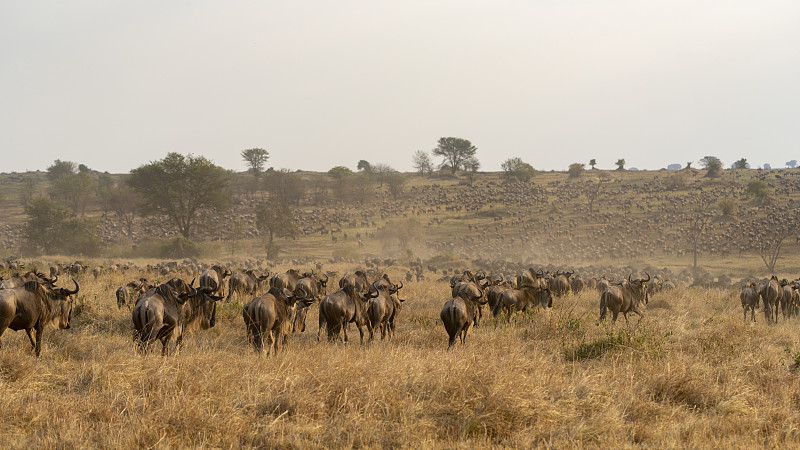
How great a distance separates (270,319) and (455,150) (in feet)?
308

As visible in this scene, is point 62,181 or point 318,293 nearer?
point 318,293

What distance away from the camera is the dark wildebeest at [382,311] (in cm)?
1074

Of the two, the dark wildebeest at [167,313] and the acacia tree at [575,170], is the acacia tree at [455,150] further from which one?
the dark wildebeest at [167,313]

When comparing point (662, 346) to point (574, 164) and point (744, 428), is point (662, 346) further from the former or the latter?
point (574, 164)

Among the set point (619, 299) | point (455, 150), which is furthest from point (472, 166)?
point (619, 299)

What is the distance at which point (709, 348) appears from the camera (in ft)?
30.3

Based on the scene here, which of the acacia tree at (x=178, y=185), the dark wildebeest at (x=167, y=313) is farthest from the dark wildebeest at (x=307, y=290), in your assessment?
the acacia tree at (x=178, y=185)

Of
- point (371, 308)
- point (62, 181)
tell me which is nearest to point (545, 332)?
point (371, 308)

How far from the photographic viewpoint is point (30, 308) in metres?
7.97

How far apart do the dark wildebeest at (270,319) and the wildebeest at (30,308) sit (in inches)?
121

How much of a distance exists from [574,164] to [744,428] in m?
92.6

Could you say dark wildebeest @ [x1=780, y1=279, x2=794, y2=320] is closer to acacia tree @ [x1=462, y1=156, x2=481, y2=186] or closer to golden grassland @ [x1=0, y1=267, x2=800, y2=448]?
golden grassland @ [x1=0, y1=267, x2=800, y2=448]

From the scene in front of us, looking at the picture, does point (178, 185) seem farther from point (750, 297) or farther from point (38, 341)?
point (750, 297)

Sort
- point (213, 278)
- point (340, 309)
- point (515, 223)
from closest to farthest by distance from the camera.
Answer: point (340, 309) < point (213, 278) < point (515, 223)
